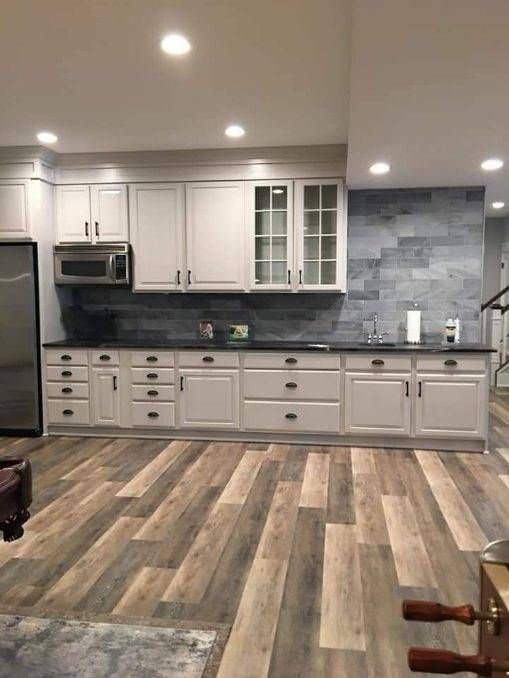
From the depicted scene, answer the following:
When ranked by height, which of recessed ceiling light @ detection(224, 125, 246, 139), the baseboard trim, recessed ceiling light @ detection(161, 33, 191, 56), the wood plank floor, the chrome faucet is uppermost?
recessed ceiling light @ detection(224, 125, 246, 139)

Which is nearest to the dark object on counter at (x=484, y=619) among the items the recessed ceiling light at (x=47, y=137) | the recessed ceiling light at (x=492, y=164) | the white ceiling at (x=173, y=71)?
the white ceiling at (x=173, y=71)

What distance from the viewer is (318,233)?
15.3ft

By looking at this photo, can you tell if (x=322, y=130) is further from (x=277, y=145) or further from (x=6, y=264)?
(x=6, y=264)

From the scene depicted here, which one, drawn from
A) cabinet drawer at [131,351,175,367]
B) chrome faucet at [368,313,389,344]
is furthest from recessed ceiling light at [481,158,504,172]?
cabinet drawer at [131,351,175,367]

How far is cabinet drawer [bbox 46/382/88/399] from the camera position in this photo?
15.5 ft

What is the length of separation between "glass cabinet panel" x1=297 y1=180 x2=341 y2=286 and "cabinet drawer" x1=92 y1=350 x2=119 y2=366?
1800mm

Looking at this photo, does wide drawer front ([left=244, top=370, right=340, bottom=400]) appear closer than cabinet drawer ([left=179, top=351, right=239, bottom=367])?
Yes

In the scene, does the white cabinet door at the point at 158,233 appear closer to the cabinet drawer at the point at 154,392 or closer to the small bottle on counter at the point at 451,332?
the cabinet drawer at the point at 154,392

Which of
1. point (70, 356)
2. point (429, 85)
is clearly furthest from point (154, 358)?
point (429, 85)

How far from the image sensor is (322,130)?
13.3 feet

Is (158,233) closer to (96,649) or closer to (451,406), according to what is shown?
(451,406)

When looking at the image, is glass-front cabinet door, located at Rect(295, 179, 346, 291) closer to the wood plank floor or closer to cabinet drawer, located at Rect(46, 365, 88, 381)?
the wood plank floor

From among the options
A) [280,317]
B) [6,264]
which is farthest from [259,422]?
[6,264]

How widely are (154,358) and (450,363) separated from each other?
8.22 ft
